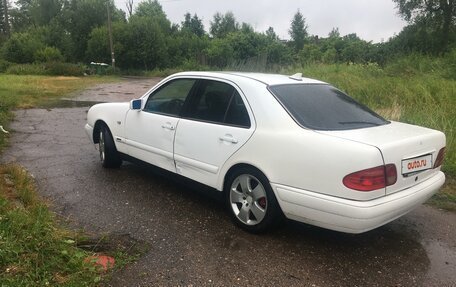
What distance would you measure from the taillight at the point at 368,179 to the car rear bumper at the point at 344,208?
0.12m

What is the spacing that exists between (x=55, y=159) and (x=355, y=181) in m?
4.90

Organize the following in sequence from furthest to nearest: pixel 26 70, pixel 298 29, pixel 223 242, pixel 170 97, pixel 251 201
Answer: pixel 298 29 < pixel 26 70 < pixel 170 97 < pixel 251 201 < pixel 223 242

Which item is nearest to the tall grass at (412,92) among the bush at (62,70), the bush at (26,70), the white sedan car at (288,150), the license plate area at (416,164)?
the license plate area at (416,164)

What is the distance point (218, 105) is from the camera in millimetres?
4090

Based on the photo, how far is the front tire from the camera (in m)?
3.51

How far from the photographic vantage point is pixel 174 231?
3771mm

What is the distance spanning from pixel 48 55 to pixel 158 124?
35601 mm

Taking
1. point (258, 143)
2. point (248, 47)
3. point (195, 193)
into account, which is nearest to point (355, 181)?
point (258, 143)

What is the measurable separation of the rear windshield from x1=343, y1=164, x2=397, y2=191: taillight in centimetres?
59

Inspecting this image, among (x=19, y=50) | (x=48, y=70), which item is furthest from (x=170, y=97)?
(x=19, y=50)

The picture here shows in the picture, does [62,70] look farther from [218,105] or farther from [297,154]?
[297,154]

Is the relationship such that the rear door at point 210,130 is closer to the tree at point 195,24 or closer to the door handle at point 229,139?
the door handle at point 229,139

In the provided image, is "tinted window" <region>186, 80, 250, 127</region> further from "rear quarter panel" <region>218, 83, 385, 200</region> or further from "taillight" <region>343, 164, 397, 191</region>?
"taillight" <region>343, 164, 397, 191</region>

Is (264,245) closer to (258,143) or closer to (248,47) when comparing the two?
(258,143)
